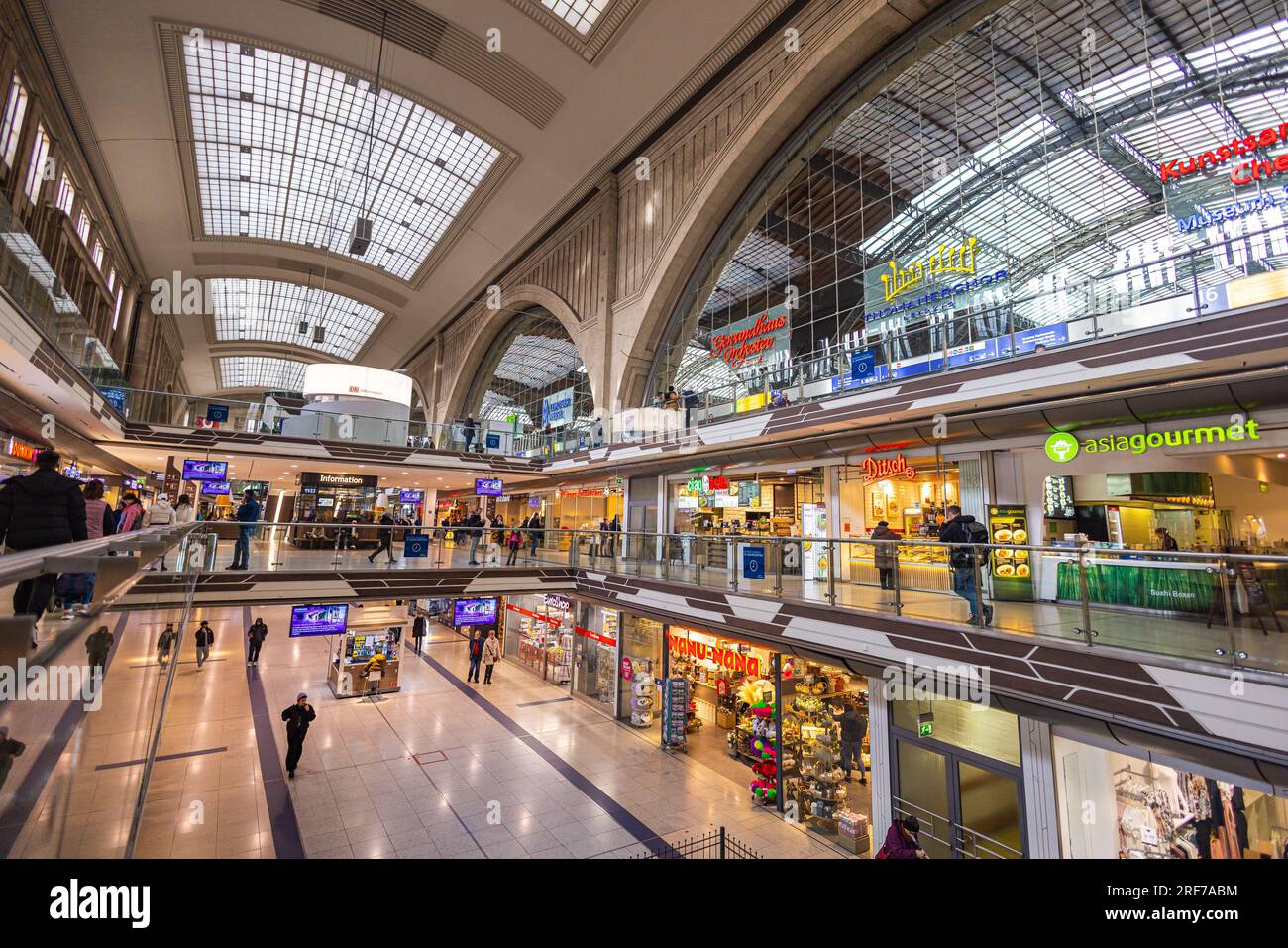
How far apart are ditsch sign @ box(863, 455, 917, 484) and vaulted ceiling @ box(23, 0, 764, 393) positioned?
12.5 meters

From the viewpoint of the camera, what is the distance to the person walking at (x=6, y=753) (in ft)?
3.65

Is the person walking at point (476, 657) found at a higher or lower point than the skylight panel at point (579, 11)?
lower

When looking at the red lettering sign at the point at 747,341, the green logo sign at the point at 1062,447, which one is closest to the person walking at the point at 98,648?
Answer: the green logo sign at the point at 1062,447

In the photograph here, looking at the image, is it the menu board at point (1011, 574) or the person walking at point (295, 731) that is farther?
the person walking at point (295, 731)

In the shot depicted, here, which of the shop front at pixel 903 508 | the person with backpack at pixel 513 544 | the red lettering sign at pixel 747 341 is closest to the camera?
the shop front at pixel 903 508

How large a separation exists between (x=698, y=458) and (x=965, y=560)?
32.1 ft

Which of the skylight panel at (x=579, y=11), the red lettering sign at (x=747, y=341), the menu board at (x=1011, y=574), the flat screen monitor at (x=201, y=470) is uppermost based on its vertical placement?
the skylight panel at (x=579, y=11)

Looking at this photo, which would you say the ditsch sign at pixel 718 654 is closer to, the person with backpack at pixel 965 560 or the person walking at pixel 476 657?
the person with backpack at pixel 965 560

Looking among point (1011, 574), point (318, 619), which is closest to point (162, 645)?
point (1011, 574)

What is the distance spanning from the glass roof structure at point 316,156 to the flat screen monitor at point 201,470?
12626 mm

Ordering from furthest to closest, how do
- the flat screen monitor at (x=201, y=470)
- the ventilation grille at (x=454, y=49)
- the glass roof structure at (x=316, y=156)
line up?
the glass roof structure at (x=316, y=156)
the flat screen monitor at (x=201, y=470)
the ventilation grille at (x=454, y=49)

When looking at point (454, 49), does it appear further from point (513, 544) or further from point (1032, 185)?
point (1032, 185)

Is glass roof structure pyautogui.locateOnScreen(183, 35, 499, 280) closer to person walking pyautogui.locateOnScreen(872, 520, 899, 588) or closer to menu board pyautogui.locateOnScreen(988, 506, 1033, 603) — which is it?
person walking pyautogui.locateOnScreen(872, 520, 899, 588)
